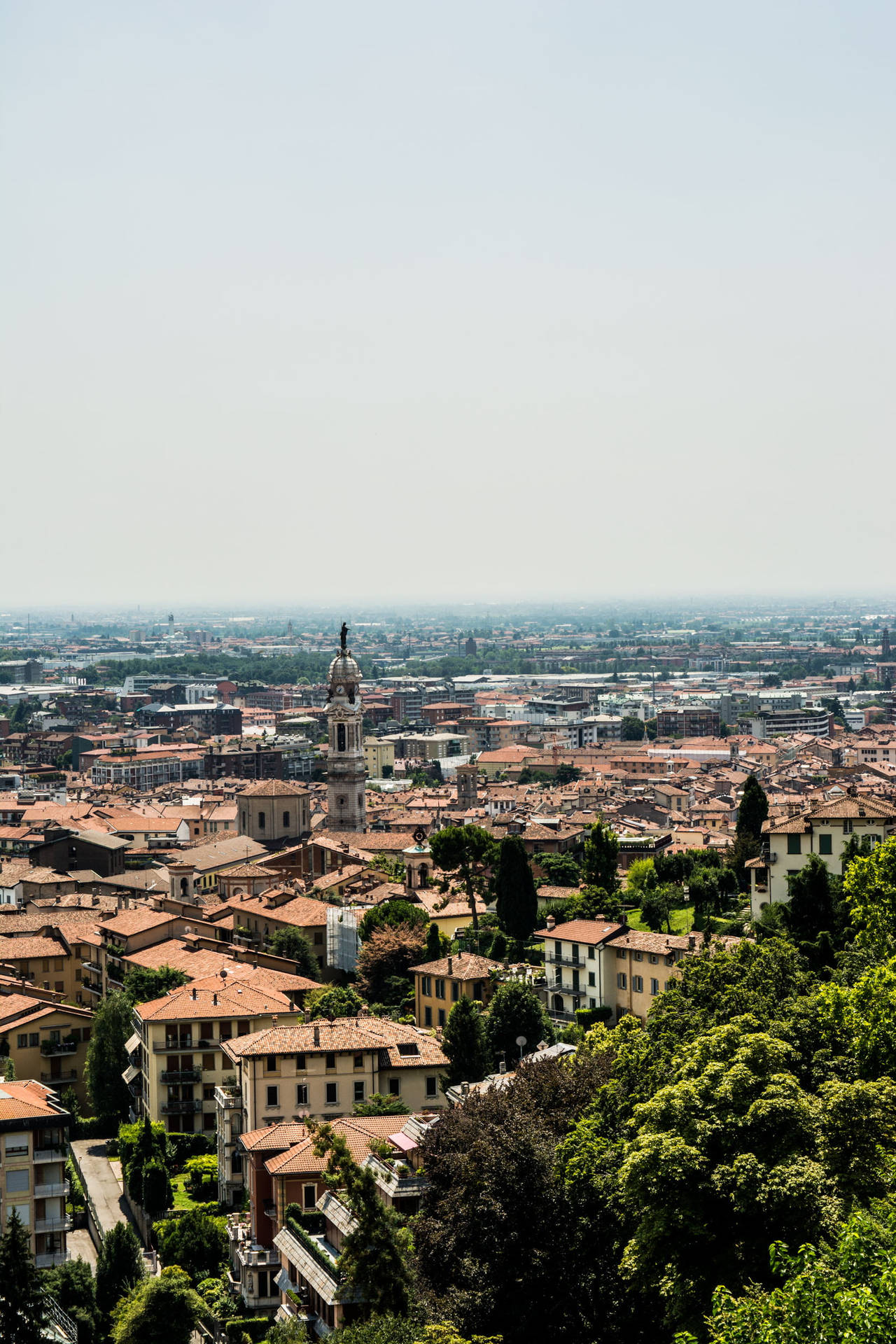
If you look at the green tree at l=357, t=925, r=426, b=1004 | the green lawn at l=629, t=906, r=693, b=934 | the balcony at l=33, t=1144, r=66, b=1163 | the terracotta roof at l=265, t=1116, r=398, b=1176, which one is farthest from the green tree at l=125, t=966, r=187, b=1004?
the terracotta roof at l=265, t=1116, r=398, b=1176

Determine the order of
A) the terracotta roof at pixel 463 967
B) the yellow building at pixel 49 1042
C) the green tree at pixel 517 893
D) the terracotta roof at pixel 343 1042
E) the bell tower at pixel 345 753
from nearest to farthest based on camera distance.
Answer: the terracotta roof at pixel 343 1042, the yellow building at pixel 49 1042, the terracotta roof at pixel 463 967, the green tree at pixel 517 893, the bell tower at pixel 345 753

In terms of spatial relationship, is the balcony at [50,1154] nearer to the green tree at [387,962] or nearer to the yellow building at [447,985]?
the yellow building at [447,985]

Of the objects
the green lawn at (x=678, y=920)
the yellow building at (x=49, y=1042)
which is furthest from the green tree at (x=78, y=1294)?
the green lawn at (x=678, y=920)

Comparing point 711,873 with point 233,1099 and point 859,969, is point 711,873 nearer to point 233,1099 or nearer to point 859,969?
point 233,1099

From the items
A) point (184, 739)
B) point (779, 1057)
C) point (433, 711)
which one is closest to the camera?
point (779, 1057)

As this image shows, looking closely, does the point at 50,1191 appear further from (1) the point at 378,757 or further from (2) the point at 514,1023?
(1) the point at 378,757

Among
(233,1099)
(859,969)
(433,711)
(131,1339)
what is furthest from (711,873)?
(433,711)

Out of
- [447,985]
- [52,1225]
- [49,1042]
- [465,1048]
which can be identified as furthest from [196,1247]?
[447,985]
